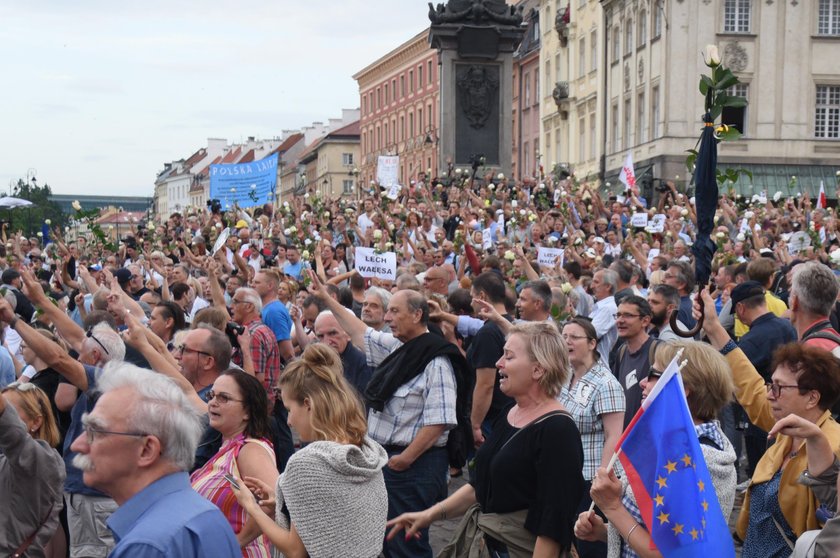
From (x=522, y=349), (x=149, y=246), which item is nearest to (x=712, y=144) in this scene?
(x=522, y=349)

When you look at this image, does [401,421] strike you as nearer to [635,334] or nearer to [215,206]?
[635,334]

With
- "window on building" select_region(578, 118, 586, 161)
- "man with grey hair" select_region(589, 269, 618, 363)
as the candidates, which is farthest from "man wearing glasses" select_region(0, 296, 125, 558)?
"window on building" select_region(578, 118, 586, 161)

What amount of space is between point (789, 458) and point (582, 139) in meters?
60.2

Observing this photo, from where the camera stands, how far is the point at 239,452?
5.45 metres

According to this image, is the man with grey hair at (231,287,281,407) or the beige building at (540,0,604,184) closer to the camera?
the man with grey hair at (231,287,281,407)

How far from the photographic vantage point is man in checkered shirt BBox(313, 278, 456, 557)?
7.15 meters

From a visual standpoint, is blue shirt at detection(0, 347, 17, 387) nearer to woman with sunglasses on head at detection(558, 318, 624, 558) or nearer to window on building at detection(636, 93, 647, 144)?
woman with sunglasses on head at detection(558, 318, 624, 558)

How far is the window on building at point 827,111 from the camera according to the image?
51.1 m

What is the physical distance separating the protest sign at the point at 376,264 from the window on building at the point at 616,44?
4547cm

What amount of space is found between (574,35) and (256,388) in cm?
6184

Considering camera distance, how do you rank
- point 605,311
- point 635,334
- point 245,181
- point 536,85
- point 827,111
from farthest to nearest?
1. point 536,85
2. point 827,111
3. point 245,181
4. point 605,311
5. point 635,334

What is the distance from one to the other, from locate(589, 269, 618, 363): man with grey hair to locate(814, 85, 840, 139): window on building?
143ft

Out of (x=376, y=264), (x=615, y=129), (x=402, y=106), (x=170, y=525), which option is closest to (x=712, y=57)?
(x=170, y=525)

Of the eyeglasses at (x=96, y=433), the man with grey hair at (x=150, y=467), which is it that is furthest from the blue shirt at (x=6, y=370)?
the eyeglasses at (x=96, y=433)
